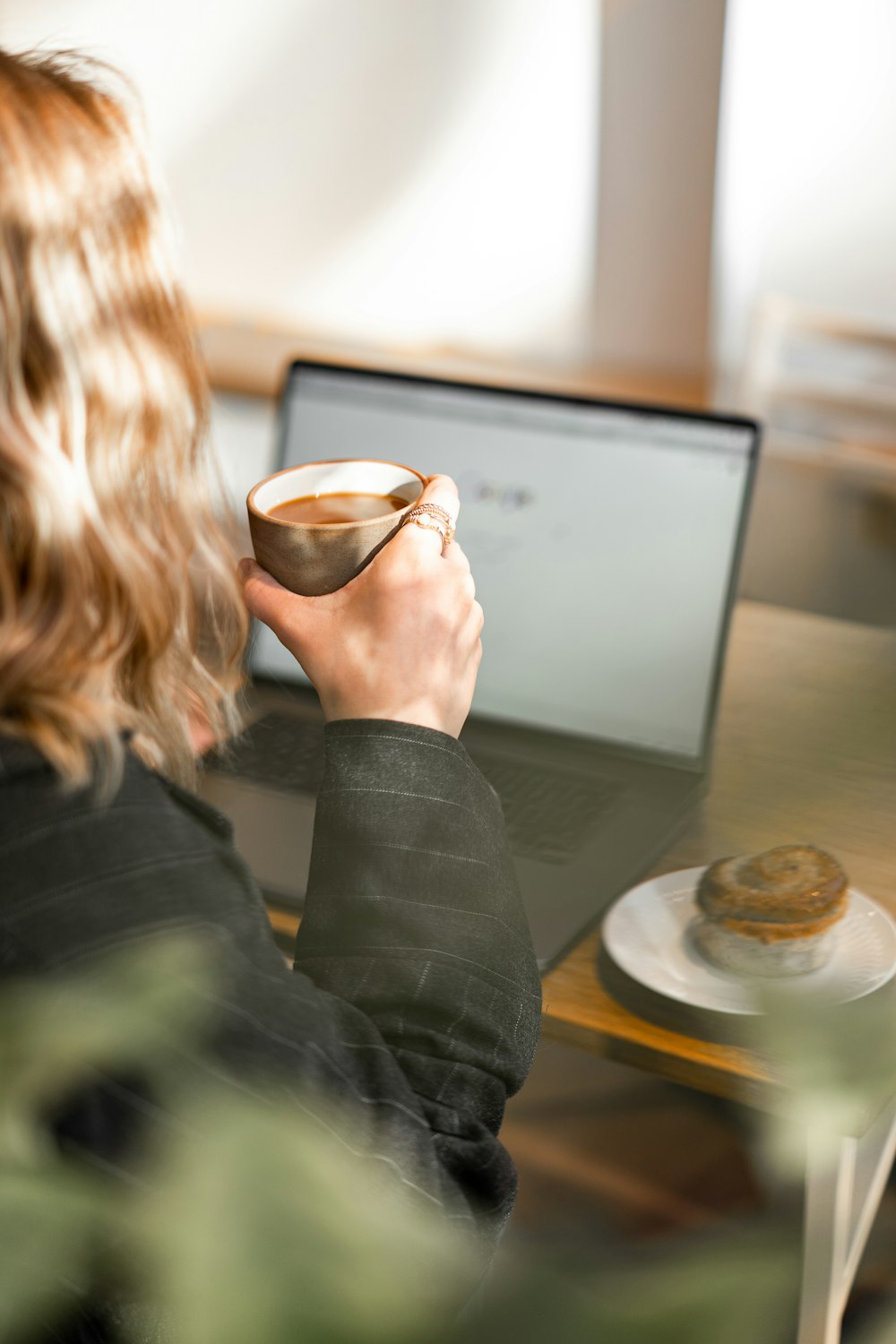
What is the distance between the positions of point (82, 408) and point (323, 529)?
0.37 ft

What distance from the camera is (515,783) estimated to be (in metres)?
0.91

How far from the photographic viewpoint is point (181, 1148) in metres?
0.19

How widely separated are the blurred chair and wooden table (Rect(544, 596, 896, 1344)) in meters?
0.57

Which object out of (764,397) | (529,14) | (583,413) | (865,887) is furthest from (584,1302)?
(529,14)

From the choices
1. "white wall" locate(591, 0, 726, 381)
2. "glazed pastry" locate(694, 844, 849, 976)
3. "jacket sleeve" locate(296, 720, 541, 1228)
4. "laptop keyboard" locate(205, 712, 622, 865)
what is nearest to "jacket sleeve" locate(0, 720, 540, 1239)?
"jacket sleeve" locate(296, 720, 541, 1228)

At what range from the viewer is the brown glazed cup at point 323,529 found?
0.51m

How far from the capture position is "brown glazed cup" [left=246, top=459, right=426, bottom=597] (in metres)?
0.51

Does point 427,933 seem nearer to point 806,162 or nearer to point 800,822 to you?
point 800,822

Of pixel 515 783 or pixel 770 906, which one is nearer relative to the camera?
pixel 770 906

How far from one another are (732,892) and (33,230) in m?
0.42

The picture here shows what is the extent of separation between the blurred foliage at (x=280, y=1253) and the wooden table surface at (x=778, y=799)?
2.2 inches

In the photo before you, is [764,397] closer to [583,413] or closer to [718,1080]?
[583,413]

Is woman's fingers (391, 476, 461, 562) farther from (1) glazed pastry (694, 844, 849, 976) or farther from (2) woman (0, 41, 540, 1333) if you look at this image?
(1) glazed pastry (694, 844, 849, 976)

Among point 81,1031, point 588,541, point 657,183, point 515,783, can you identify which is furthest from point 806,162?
point 81,1031
